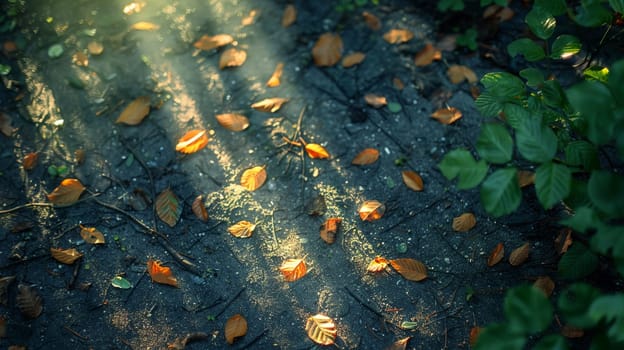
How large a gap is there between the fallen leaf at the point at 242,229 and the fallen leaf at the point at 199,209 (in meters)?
0.15

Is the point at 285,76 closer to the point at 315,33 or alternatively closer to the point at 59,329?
the point at 315,33

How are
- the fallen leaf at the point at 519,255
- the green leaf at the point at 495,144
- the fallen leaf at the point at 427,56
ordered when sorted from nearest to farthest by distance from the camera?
the green leaf at the point at 495,144, the fallen leaf at the point at 519,255, the fallen leaf at the point at 427,56

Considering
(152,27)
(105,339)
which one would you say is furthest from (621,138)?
(152,27)

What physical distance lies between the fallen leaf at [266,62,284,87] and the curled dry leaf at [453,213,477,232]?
1300 mm

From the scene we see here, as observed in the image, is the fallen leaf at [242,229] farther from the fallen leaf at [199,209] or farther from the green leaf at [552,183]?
the green leaf at [552,183]

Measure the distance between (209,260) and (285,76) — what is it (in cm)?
122

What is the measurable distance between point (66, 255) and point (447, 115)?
2.13m

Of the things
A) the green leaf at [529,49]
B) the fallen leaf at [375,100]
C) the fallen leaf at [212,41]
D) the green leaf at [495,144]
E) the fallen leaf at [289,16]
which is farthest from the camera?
the fallen leaf at [289,16]

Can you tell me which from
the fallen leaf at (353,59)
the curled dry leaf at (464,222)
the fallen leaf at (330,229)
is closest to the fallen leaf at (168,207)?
the fallen leaf at (330,229)

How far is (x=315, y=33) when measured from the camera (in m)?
2.86

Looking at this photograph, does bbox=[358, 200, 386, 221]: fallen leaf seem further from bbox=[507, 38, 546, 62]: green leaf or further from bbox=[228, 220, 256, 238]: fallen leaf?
bbox=[507, 38, 546, 62]: green leaf

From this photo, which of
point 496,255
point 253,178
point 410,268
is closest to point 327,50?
point 253,178

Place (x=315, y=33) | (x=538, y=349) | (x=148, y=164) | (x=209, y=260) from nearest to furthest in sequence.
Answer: (x=538, y=349) → (x=209, y=260) → (x=148, y=164) → (x=315, y=33)

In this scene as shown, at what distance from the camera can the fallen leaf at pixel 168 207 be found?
7.41 ft
